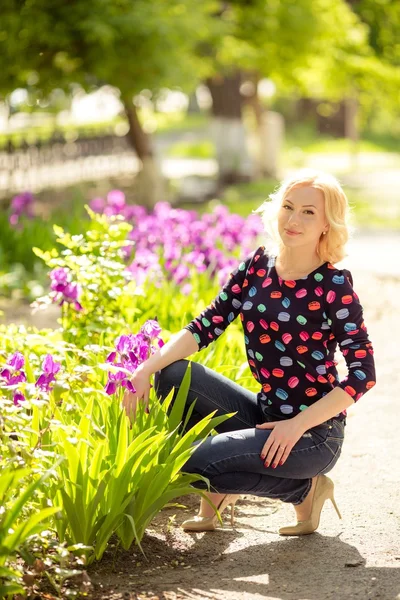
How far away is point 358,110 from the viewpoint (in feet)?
73.7

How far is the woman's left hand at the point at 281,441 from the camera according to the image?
123 inches

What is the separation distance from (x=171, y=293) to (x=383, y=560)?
2.49 meters

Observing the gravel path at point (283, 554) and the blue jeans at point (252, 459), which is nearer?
the gravel path at point (283, 554)

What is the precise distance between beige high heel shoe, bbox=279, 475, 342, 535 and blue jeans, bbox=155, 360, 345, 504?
0.14ft

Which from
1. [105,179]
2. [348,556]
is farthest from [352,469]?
[105,179]

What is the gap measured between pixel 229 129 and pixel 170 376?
48.0 feet

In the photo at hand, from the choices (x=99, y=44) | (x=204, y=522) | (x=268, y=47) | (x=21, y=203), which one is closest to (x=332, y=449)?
(x=204, y=522)

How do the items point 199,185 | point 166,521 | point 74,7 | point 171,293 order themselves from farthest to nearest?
point 199,185
point 74,7
point 171,293
point 166,521

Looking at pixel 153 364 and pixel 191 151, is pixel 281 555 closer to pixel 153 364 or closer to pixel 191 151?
pixel 153 364

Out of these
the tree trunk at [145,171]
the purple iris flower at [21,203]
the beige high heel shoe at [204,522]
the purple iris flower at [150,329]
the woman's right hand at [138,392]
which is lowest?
the beige high heel shoe at [204,522]

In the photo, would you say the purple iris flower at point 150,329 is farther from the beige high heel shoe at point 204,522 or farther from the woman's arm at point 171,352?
the beige high heel shoe at point 204,522

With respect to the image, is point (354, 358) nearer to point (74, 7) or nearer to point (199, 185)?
point (74, 7)

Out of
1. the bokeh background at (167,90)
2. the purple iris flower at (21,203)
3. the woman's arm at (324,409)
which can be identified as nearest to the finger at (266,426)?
the woman's arm at (324,409)

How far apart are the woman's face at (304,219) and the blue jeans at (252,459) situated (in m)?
0.59
